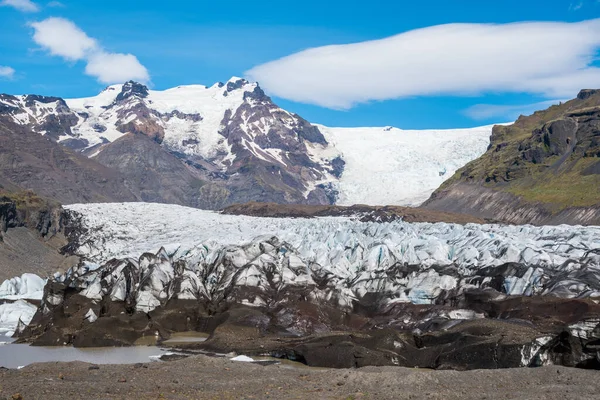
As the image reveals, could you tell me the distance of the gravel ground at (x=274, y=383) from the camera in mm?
21250

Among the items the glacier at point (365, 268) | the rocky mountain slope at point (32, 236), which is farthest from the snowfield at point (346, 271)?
the rocky mountain slope at point (32, 236)

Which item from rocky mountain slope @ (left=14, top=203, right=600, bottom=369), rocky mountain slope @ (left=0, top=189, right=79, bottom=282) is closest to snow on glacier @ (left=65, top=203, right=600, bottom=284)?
rocky mountain slope @ (left=14, top=203, right=600, bottom=369)

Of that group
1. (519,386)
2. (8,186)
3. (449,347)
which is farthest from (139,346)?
(8,186)

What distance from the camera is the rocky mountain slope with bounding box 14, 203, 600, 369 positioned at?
34.3 meters

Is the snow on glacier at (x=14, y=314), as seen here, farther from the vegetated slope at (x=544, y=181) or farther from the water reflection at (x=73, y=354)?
the vegetated slope at (x=544, y=181)

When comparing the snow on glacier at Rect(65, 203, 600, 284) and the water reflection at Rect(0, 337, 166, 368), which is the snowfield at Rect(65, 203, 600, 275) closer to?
the snow on glacier at Rect(65, 203, 600, 284)

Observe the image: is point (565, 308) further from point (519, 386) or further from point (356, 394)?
point (356, 394)

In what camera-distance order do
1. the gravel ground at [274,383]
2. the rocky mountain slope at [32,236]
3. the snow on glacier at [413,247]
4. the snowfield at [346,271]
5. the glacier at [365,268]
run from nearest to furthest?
1. the gravel ground at [274,383]
2. the snowfield at [346,271]
3. the glacier at [365,268]
4. the snow on glacier at [413,247]
5. the rocky mountain slope at [32,236]

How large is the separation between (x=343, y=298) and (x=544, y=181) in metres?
132

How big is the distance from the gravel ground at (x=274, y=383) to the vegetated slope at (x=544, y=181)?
113142 millimetres

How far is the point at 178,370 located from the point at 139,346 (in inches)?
534

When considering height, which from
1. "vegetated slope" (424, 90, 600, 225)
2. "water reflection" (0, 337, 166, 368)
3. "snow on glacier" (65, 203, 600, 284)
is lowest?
"water reflection" (0, 337, 166, 368)

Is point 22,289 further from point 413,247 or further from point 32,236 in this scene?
point 32,236

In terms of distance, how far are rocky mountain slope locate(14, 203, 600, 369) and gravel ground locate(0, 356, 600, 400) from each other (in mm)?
5284
